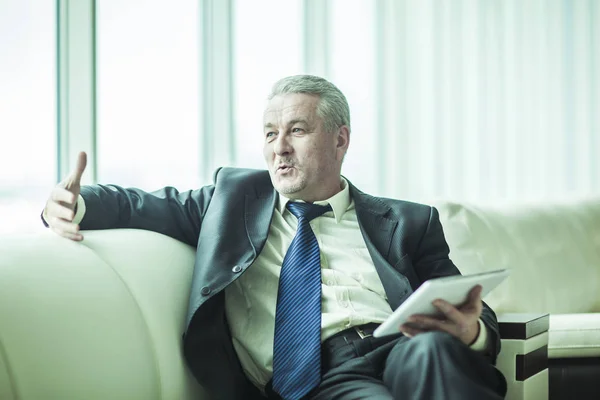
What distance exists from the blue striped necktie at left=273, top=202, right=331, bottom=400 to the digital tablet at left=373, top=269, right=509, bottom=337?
38 centimetres

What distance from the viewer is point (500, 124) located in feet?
12.4

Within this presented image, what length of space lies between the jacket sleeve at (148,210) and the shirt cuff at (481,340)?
0.82 metres

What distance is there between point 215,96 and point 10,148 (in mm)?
963

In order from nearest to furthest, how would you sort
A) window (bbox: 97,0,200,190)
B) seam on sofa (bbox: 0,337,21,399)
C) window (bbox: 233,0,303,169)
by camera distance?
seam on sofa (bbox: 0,337,21,399)
window (bbox: 97,0,200,190)
window (bbox: 233,0,303,169)

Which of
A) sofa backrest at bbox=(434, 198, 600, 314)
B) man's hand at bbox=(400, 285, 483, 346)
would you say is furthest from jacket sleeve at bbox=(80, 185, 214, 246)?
sofa backrest at bbox=(434, 198, 600, 314)

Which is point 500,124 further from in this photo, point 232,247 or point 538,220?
point 232,247

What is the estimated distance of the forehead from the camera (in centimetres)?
226

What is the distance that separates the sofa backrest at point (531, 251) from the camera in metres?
2.78

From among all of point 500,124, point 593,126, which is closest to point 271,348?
point 500,124

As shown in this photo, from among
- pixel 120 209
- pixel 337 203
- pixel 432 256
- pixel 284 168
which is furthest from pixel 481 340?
pixel 120 209

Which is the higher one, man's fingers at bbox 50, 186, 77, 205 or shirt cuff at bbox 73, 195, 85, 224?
man's fingers at bbox 50, 186, 77, 205

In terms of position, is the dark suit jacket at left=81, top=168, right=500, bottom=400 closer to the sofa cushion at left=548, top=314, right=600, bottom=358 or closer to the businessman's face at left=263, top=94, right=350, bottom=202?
the businessman's face at left=263, top=94, right=350, bottom=202

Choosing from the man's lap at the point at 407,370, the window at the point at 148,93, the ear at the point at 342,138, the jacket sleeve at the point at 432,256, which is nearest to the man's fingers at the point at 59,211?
the man's lap at the point at 407,370

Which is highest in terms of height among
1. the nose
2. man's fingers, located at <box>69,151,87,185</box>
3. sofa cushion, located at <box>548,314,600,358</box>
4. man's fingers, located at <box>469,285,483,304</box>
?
the nose
